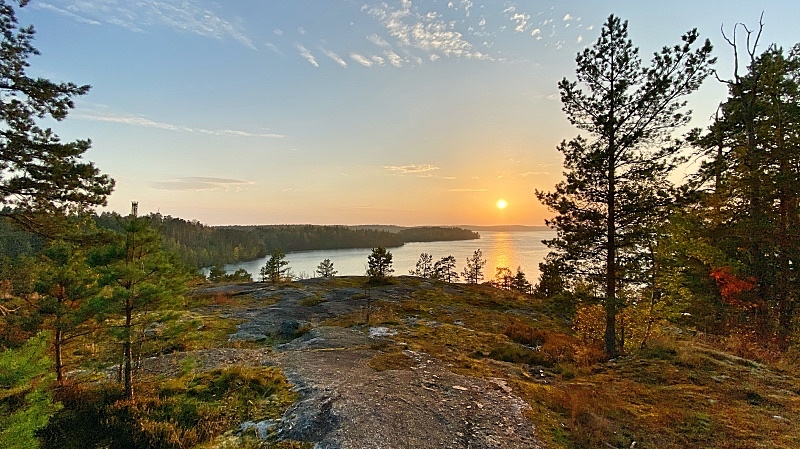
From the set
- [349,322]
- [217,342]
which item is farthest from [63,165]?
[349,322]

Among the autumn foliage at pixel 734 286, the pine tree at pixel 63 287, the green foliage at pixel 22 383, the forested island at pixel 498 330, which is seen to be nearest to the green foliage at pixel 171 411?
the forested island at pixel 498 330

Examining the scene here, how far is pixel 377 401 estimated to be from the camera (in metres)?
6.88

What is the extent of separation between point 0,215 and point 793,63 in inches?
956

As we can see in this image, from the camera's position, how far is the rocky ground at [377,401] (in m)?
5.71

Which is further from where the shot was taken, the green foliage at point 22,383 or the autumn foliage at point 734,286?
the autumn foliage at point 734,286

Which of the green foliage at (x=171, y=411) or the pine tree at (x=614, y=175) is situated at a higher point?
the pine tree at (x=614, y=175)

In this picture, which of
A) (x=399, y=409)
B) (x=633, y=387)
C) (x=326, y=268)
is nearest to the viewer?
(x=399, y=409)

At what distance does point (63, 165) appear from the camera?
28.3 feet

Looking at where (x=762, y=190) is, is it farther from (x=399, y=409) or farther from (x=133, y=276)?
(x=133, y=276)

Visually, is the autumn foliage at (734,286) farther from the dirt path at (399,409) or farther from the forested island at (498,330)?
the dirt path at (399,409)

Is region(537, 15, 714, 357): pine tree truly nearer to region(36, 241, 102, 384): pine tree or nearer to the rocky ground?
the rocky ground

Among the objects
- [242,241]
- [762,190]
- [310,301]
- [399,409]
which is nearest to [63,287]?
[399,409]

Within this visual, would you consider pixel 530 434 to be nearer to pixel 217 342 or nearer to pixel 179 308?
pixel 179 308

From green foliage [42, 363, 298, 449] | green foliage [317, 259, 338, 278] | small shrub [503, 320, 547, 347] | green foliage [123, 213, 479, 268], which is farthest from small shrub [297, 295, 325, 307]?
green foliage [123, 213, 479, 268]
